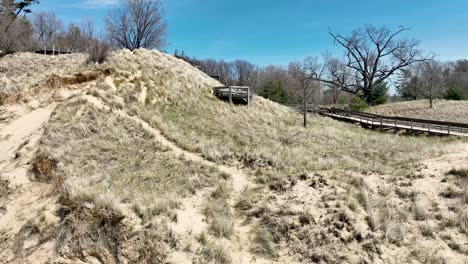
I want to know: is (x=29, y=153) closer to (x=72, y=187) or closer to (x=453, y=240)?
(x=72, y=187)

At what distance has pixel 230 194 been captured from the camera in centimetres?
938

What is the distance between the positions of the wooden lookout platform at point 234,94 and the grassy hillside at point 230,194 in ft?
20.7

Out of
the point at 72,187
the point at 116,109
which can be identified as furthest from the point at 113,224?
the point at 116,109

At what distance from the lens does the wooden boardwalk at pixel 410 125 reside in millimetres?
25119

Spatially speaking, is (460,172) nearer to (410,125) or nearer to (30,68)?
(410,125)

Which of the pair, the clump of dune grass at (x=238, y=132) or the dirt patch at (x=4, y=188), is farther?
the clump of dune grass at (x=238, y=132)

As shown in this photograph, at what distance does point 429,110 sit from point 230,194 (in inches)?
1639

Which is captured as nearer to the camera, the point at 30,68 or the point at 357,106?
the point at 30,68

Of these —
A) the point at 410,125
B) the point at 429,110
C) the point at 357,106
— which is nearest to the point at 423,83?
the point at 429,110

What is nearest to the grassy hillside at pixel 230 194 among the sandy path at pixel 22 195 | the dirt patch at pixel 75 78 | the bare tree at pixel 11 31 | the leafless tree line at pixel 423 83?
the sandy path at pixel 22 195

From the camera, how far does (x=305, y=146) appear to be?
49.8ft

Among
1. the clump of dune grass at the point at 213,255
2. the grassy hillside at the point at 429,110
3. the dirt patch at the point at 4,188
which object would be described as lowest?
the clump of dune grass at the point at 213,255

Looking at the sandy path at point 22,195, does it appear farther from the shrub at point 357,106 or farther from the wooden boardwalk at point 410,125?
the shrub at point 357,106

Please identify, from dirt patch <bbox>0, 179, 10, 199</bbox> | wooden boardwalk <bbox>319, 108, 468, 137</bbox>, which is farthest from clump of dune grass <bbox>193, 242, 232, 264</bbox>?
wooden boardwalk <bbox>319, 108, 468, 137</bbox>
